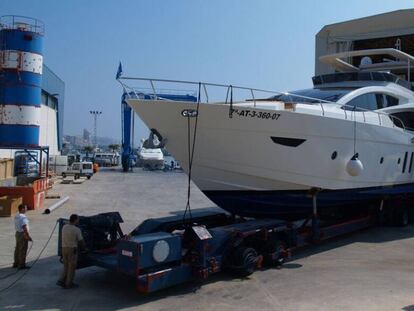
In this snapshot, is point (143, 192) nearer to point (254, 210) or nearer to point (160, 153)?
point (254, 210)

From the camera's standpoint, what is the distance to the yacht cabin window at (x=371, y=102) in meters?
11.6

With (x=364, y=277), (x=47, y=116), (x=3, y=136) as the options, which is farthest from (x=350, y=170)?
(x=47, y=116)

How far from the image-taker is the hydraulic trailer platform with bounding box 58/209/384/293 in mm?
7039

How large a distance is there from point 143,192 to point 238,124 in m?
14.2

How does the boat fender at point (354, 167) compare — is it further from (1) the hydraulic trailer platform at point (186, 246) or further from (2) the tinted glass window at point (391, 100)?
(2) the tinted glass window at point (391, 100)

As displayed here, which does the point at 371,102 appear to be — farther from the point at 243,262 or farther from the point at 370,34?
the point at 370,34

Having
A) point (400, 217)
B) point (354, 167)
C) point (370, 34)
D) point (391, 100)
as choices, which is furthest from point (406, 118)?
point (370, 34)

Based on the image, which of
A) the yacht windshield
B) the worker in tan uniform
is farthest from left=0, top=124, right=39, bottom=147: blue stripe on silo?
the worker in tan uniform

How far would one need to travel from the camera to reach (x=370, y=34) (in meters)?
25.0

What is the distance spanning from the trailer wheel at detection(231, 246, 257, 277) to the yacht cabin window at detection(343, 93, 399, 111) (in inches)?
179

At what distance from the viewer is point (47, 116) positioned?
3981 centimetres

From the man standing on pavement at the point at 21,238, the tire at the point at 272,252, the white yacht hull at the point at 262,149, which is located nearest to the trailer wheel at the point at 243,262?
the tire at the point at 272,252

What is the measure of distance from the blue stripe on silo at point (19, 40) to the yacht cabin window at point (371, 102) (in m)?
11.4

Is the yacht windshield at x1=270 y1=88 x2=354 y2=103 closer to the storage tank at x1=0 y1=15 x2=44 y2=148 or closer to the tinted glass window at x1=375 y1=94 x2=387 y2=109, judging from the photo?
the tinted glass window at x1=375 y1=94 x2=387 y2=109
